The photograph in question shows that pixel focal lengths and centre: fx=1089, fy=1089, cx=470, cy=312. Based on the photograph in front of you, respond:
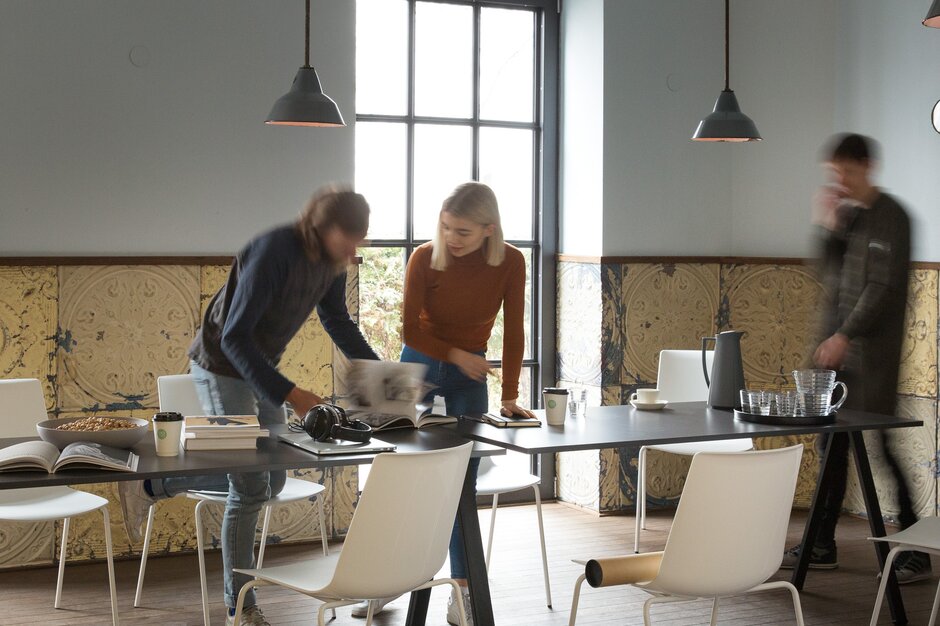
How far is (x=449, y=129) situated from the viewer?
5.56 m

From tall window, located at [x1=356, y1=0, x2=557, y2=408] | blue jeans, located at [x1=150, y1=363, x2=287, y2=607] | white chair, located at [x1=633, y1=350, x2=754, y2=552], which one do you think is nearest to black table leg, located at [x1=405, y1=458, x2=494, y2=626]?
blue jeans, located at [x1=150, y1=363, x2=287, y2=607]

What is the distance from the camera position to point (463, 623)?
280 centimetres

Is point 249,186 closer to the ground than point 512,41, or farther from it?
closer to the ground

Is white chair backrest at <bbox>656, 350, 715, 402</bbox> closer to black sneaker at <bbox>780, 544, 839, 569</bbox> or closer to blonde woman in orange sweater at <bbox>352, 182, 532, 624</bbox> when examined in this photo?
black sneaker at <bbox>780, 544, 839, 569</bbox>

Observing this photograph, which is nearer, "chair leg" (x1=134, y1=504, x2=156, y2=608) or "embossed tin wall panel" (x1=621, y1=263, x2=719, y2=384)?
"chair leg" (x1=134, y1=504, x2=156, y2=608)

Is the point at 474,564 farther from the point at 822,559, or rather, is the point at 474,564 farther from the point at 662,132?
the point at 662,132

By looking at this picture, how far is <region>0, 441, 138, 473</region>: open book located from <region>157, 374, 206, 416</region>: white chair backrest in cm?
140

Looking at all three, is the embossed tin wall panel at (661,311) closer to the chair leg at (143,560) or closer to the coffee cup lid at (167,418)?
the chair leg at (143,560)

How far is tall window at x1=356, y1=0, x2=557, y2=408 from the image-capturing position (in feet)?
17.7

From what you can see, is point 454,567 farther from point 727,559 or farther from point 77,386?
point 77,386

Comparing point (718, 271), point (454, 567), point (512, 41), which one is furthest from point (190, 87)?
point (718, 271)

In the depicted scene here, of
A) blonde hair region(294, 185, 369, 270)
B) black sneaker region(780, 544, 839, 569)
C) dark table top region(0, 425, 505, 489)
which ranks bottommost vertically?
black sneaker region(780, 544, 839, 569)

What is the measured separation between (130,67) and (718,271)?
10.2ft

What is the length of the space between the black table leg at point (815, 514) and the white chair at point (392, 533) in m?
1.96
